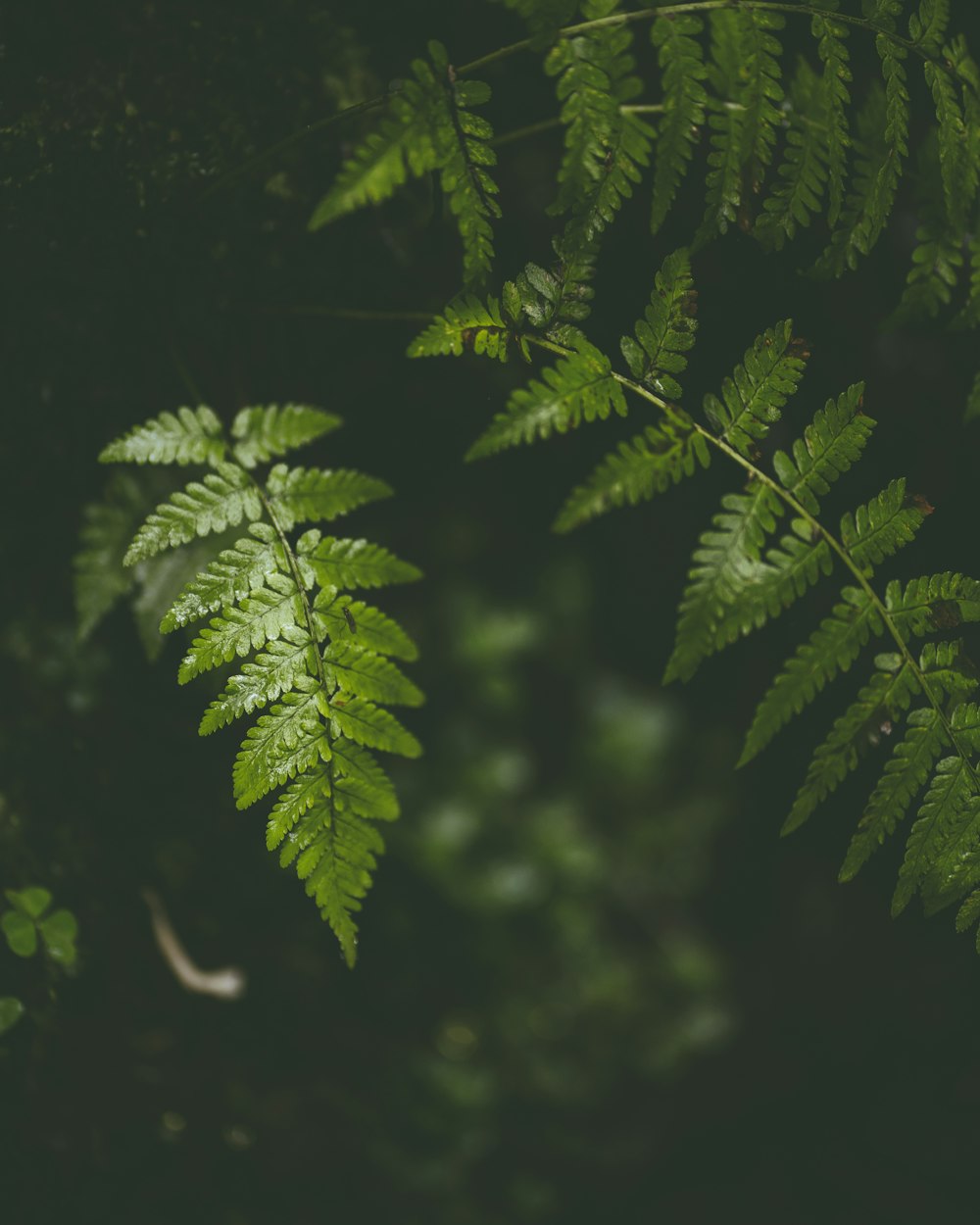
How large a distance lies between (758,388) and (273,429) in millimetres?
773

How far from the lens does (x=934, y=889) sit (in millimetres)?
1259

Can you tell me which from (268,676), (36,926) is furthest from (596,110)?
(36,926)

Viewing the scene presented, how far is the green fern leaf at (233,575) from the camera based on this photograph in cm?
123

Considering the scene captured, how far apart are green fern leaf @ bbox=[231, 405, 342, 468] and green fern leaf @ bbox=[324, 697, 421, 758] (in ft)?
1.51

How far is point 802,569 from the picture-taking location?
4.04 feet

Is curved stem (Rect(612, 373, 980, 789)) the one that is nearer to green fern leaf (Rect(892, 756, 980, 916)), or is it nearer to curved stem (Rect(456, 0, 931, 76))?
green fern leaf (Rect(892, 756, 980, 916))

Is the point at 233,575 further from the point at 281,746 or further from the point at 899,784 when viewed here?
the point at 899,784

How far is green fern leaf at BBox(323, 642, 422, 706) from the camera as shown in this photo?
1235 mm

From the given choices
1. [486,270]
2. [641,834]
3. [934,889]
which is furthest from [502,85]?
[641,834]

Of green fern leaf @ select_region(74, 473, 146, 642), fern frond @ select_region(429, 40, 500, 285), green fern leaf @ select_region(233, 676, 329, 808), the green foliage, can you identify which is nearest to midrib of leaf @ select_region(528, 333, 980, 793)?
fern frond @ select_region(429, 40, 500, 285)

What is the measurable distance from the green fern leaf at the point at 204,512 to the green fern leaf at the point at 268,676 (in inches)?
8.5

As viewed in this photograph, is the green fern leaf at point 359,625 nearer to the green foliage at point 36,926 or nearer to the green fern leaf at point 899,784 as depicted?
the green fern leaf at point 899,784

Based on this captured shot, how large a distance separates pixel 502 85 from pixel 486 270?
87 cm

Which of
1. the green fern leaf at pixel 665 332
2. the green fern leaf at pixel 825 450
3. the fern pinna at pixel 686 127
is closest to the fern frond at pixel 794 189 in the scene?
the fern pinna at pixel 686 127
